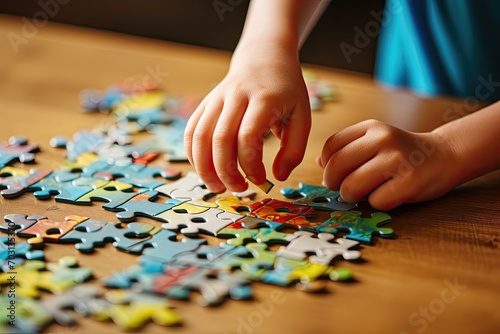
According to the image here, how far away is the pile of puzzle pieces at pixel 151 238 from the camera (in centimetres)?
84

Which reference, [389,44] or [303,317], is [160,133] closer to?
[303,317]

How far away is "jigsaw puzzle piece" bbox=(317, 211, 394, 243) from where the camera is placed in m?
1.02

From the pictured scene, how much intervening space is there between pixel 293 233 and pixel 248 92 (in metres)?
0.24

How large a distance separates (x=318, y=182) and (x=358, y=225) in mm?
171

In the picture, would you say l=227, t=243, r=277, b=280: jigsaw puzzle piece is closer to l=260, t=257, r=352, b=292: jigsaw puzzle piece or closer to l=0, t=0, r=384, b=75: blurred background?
l=260, t=257, r=352, b=292: jigsaw puzzle piece

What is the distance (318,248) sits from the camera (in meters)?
0.97

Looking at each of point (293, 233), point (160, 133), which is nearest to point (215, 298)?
point (293, 233)

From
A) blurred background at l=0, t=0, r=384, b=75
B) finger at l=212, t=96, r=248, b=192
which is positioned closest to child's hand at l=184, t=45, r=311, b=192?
finger at l=212, t=96, r=248, b=192

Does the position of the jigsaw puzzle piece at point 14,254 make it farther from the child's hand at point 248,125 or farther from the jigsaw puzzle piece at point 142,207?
the child's hand at point 248,125

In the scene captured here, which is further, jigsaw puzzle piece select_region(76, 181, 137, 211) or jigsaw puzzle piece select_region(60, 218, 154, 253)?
jigsaw puzzle piece select_region(76, 181, 137, 211)

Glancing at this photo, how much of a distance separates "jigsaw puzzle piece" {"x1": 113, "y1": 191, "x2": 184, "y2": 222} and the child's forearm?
437mm

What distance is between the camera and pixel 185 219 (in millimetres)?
1030

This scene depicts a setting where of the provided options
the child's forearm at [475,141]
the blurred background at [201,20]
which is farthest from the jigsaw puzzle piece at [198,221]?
the blurred background at [201,20]

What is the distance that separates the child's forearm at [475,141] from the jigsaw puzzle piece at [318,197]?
0.18 metres
